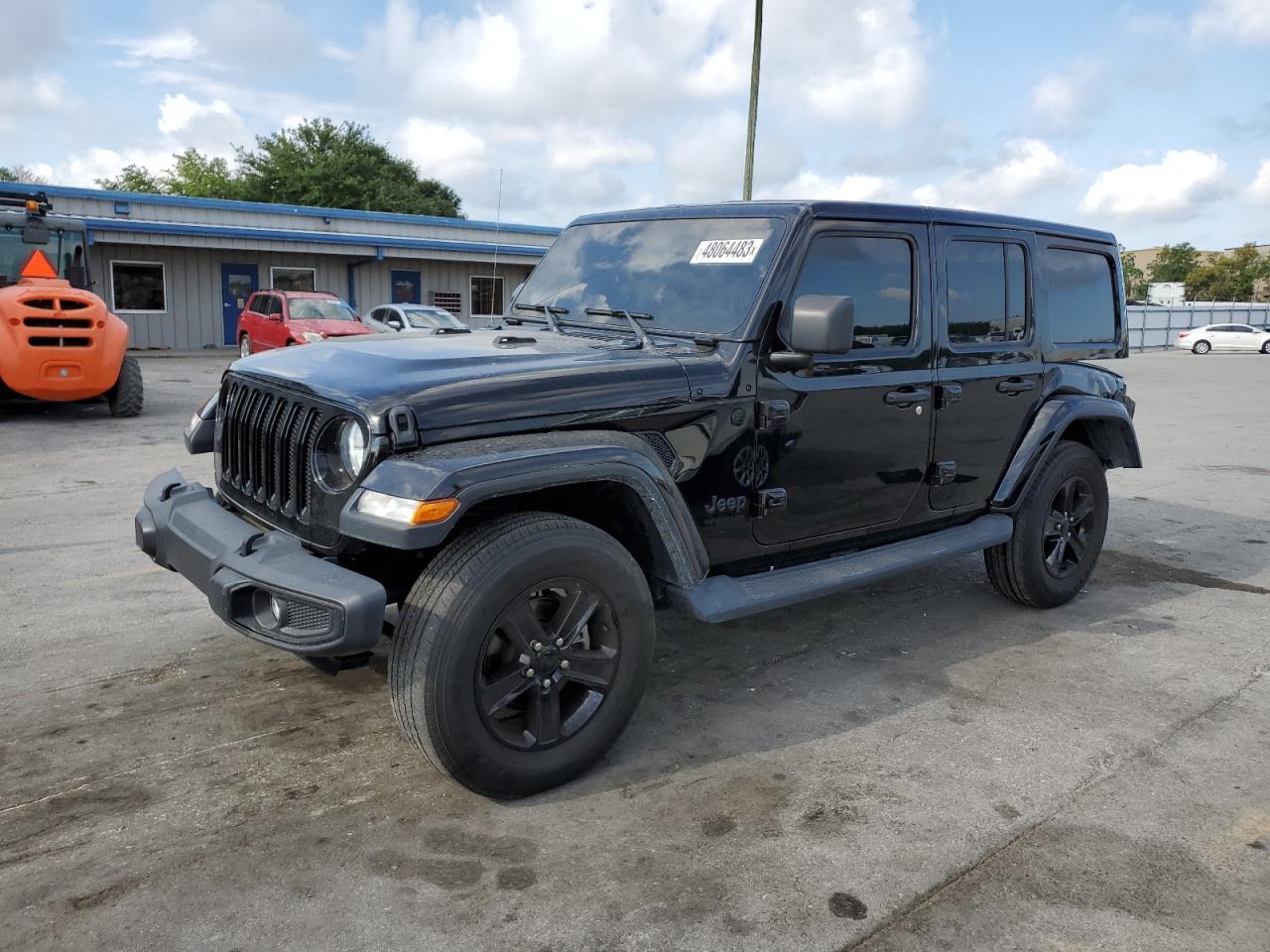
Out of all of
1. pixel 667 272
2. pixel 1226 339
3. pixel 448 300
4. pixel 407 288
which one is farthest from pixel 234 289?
pixel 1226 339

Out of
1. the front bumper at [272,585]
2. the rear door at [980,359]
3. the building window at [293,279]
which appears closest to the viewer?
the front bumper at [272,585]

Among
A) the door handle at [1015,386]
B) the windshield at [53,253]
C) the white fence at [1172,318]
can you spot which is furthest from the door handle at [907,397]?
the white fence at [1172,318]

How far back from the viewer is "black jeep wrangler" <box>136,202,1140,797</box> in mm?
2908

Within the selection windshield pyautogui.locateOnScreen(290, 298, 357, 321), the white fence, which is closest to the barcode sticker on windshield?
windshield pyautogui.locateOnScreen(290, 298, 357, 321)

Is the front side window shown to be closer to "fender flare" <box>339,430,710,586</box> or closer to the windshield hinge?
"fender flare" <box>339,430,710,586</box>

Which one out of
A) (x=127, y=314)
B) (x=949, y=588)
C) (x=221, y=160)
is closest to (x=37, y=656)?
(x=949, y=588)

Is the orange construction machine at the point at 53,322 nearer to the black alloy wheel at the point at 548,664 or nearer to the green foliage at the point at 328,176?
the black alloy wheel at the point at 548,664

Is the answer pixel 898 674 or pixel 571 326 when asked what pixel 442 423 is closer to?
pixel 571 326

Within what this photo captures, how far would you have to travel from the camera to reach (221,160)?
204 feet

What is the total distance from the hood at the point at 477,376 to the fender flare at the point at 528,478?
0.11 m

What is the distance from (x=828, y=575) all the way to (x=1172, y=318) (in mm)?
48100

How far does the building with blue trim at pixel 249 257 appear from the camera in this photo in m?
23.7

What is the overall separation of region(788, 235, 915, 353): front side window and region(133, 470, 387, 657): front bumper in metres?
2.07

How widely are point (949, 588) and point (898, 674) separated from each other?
150 cm
